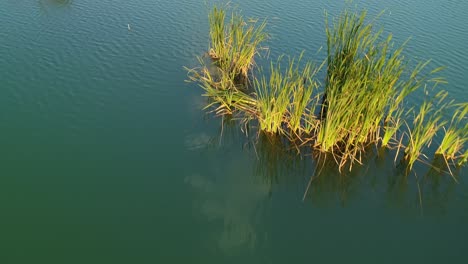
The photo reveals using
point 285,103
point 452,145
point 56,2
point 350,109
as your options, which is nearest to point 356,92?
point 350,109

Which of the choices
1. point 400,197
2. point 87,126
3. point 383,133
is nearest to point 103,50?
point 87,126

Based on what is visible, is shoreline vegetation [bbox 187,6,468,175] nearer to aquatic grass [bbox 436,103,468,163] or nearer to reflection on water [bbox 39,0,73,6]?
aquatic grass [bbox 436,103,468,163]

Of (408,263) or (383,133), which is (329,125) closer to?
(383,133)

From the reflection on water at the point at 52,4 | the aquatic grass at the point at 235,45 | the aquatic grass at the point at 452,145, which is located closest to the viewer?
the aquatic grass at the point at 452,145

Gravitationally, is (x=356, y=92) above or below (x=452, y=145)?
above

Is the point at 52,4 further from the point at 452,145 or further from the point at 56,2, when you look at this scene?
the point at 452,145

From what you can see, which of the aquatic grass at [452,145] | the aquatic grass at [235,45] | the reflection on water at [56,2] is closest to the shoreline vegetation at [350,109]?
the aquatic grass at [452,145]

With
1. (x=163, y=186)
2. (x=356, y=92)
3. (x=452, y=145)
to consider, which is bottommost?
(x=163, y=186)

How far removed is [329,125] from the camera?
6.48m

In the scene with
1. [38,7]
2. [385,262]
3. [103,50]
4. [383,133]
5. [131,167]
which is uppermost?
[38,7]

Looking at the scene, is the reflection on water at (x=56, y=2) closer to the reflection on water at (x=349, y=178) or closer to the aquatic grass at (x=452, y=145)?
the reflection on water at (x=349, y=178)

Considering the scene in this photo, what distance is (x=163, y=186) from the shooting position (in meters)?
6.30

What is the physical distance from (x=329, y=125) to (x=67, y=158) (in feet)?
14.3

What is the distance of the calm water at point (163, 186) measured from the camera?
5.36 m
